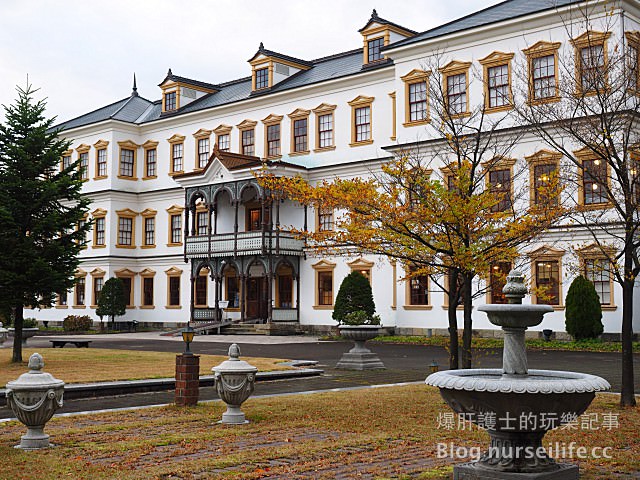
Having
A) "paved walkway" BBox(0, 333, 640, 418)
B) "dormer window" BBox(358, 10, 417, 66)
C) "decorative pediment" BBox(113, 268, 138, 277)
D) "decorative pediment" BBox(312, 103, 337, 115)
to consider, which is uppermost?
"dormer window" BBox(358, 10, 417, 66)

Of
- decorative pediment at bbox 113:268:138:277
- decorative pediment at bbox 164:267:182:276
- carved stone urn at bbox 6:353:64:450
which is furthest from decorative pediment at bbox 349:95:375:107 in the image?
carved stone urn at bbox 6:353:64:450

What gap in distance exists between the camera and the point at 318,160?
1551 inches

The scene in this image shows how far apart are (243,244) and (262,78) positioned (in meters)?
9.85

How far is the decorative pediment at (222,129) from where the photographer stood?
43.8m

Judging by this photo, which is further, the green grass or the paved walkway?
the green grass

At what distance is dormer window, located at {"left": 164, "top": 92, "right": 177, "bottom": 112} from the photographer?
4788 cm

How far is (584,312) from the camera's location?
2814cm

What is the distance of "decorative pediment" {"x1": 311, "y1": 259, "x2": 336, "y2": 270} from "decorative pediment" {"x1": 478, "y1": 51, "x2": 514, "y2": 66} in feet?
40.4

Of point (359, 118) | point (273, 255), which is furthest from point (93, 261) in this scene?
point (359, 118)

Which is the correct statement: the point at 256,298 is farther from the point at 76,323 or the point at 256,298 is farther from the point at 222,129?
the point at 76,323

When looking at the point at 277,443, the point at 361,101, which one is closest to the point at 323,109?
the point at 361,101

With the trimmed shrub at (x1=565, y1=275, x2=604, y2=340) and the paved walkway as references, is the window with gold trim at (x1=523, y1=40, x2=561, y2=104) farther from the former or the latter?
the paved walkway

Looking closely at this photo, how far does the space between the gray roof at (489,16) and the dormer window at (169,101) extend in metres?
17.7

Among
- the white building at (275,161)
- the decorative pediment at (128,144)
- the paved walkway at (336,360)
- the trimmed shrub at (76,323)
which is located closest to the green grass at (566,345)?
the paved walkway at (336,360)
